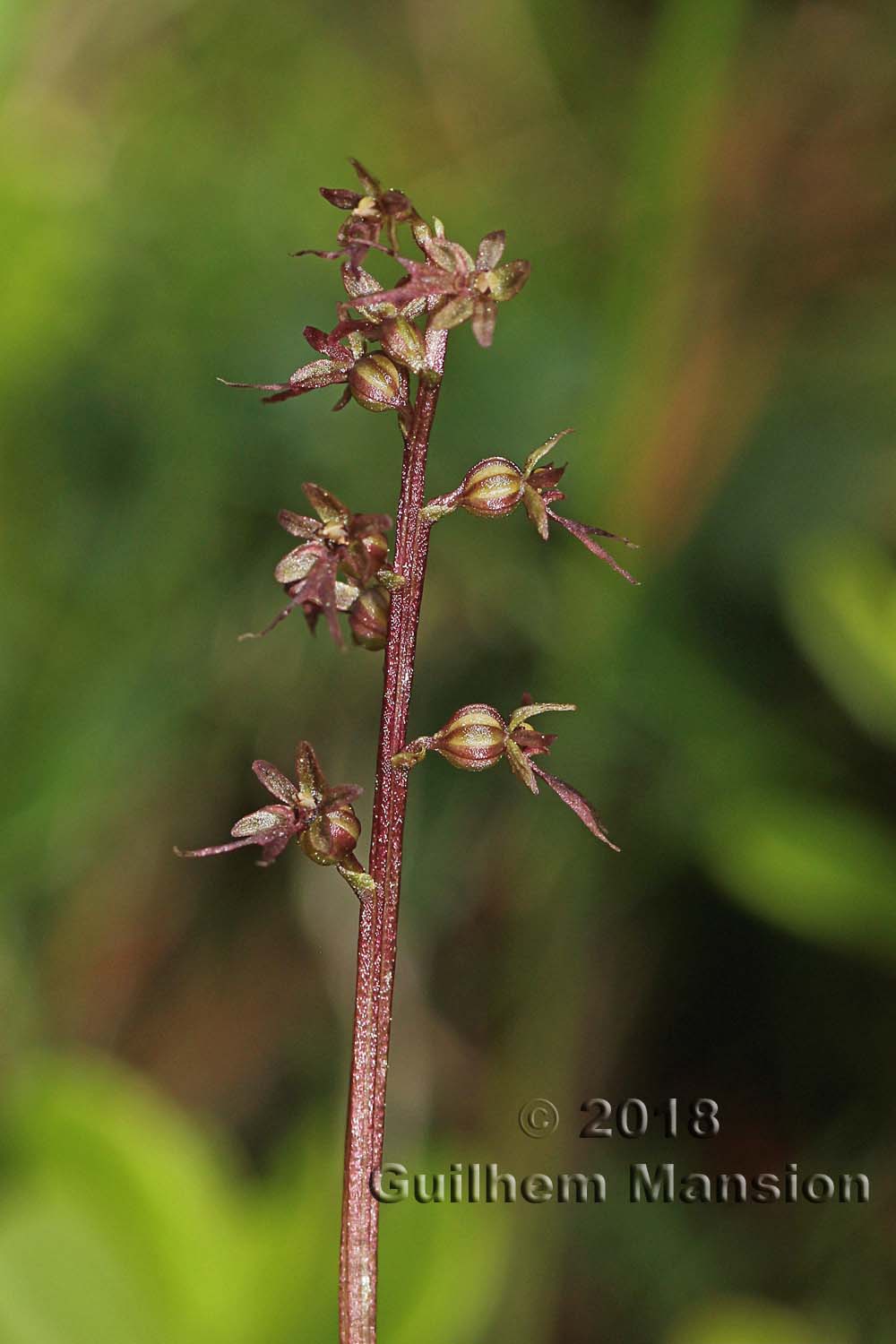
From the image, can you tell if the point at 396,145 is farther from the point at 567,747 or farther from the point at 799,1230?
the point at 799,1230

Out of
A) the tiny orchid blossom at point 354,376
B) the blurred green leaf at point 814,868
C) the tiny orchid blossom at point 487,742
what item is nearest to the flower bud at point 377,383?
the tiny orchid blossom at point 354,376

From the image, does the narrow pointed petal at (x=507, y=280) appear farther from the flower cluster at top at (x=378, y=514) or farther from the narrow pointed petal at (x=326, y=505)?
the narrow pointed petal at (x=326, y=505)

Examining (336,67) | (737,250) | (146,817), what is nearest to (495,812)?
(146,817)

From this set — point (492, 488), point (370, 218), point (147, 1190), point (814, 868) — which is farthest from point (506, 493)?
point (814, 868)

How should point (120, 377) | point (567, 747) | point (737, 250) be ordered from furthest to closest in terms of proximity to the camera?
point (737, 250), point (120, 377), point (567, 747)

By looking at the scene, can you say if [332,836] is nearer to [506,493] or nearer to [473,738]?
[473,738]

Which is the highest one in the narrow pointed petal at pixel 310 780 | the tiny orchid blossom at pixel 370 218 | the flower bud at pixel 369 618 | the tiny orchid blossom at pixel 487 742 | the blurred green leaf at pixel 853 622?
the blurred green leaf at pixel 853 622

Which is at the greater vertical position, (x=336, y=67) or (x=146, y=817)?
(x=336, y=67)
